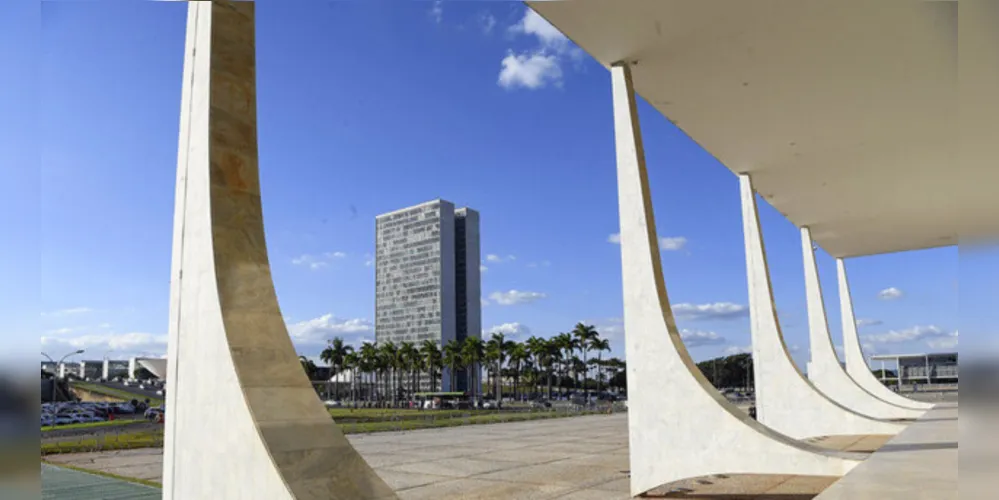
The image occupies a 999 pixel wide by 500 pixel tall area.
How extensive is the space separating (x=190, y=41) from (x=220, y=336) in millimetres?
3075

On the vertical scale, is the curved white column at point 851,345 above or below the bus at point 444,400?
above

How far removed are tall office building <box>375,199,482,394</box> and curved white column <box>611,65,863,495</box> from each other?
4478 inches

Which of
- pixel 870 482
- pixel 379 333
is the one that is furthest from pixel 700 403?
pixel 379 333

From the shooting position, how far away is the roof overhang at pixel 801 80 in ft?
34.3

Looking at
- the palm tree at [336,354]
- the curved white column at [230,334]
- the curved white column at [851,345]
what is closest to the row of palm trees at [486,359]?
the palm tree at [336,354]

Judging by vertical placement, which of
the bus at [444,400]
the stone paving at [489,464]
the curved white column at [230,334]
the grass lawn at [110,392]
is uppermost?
the curved white column at [230,334]

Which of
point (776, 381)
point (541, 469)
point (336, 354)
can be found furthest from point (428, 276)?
point (541, 469)

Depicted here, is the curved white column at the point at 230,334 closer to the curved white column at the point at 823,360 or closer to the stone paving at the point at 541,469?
the stone paving at the point at 541,469

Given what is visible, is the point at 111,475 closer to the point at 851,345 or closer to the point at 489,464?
the point at 489,464

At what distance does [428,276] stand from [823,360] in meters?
105

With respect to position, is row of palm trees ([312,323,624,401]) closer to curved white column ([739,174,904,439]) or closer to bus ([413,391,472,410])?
bus ([413,391,472,410])

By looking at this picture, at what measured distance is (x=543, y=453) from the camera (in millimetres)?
17578

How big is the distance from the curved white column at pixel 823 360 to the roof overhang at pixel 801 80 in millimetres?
6836

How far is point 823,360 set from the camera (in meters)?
27.7
